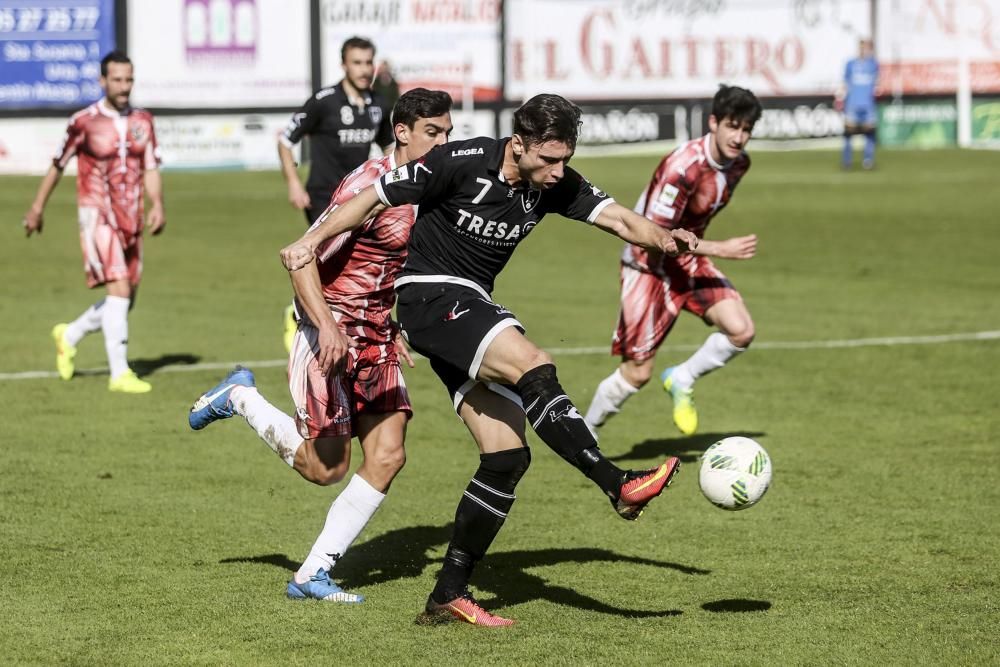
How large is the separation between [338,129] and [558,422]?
8.43 m

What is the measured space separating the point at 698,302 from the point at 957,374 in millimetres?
3743

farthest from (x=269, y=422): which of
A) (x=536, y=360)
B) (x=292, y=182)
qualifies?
(x=292, y=182)

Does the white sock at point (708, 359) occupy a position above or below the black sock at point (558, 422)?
below

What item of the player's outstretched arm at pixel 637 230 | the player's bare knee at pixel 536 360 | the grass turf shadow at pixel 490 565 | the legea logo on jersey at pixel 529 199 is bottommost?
the grass turf shadow at pixel 490 565

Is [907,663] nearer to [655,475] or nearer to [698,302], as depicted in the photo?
[655,475]

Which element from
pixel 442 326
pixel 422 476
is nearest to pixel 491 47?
pixel 422 476

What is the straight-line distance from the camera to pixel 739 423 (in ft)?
37.7

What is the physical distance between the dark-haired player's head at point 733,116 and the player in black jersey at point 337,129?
180 inches

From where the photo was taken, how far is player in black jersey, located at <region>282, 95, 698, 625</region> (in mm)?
6230

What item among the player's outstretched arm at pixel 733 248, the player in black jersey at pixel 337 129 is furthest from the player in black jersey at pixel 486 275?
the player in black jersey at pixel 337 129

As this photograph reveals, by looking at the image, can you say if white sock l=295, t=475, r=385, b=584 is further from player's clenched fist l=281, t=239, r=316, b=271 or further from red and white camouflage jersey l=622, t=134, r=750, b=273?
red and white camouflage jersey l=622, t=134, r=750, b=273

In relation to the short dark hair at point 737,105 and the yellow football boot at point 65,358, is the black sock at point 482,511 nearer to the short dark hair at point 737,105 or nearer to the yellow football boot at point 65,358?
the short dark hair at point 737,105

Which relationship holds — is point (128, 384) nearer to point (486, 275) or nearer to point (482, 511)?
point (486, 275)

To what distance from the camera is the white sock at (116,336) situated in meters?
12.5
